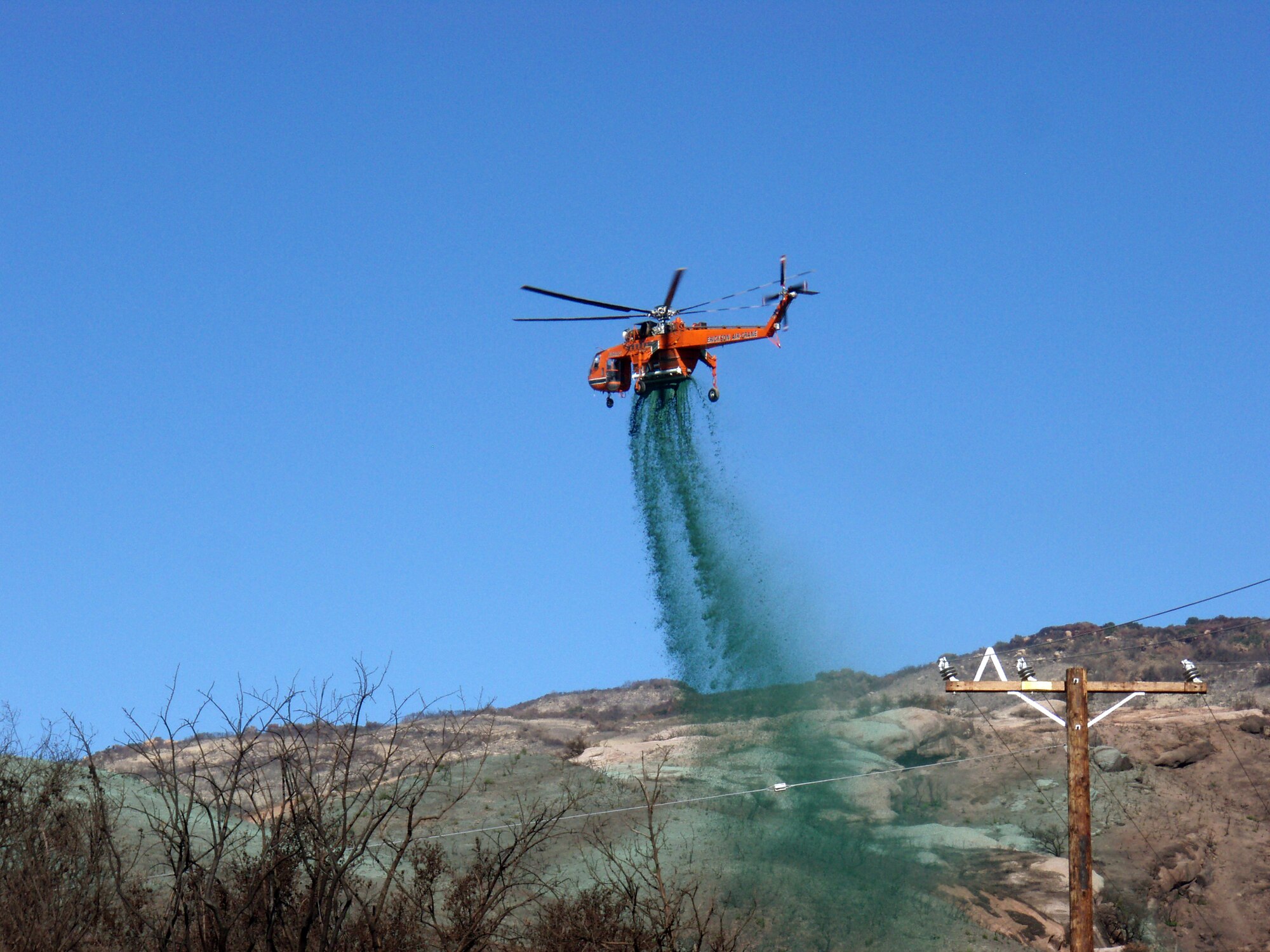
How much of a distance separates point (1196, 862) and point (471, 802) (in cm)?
2578

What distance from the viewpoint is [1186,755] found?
52031mm

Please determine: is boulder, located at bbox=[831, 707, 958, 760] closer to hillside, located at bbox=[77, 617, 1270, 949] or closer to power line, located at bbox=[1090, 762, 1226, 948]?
hillside, located at bbox=[77, 617, 1270, 949]

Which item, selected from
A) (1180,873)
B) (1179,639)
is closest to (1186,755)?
(1180,873)

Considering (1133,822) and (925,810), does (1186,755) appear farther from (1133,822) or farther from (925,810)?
(925,810)

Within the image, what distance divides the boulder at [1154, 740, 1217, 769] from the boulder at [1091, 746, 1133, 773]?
4.98 ft

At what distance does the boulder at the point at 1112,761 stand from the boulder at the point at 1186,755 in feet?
4.98

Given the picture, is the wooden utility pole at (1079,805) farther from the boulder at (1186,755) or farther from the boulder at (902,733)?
the boulder at (902,733)

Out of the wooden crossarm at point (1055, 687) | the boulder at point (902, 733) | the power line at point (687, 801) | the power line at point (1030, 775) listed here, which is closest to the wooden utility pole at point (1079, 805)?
the wooden crossarm at point (1055, 687)

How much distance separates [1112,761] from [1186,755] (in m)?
3.60

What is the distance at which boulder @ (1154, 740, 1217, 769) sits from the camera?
2036 inches

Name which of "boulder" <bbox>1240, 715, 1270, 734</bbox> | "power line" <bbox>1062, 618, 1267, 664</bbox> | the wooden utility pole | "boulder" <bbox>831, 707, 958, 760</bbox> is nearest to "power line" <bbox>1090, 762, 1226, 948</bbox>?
"boulder" <bbox>1240, 715, 1270, 734</bbox>

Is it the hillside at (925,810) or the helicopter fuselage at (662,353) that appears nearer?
the hillside at (925,810)

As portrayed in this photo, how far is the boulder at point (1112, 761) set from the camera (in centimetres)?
5075

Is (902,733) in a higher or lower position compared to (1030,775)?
higher
